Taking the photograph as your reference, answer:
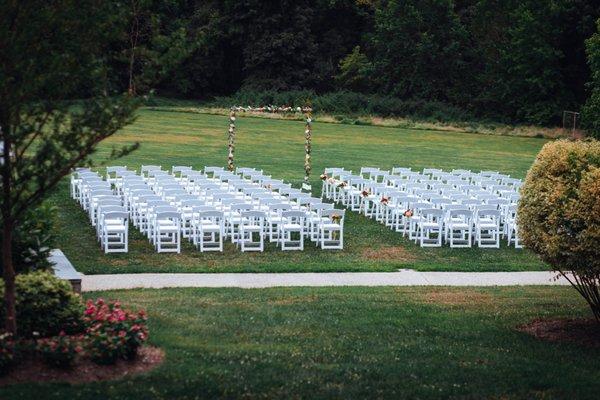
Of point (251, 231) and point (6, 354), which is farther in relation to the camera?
point (251, 231)

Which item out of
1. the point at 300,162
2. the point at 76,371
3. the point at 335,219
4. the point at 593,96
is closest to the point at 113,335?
the point at 76,371

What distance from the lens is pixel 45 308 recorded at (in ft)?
34.6

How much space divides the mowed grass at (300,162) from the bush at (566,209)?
629cm

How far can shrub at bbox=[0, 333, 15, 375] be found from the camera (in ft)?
30.9

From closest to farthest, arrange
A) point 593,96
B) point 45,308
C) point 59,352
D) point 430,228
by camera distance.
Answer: point 59,352 < point 45,308 < point 430,228 < point 593,96

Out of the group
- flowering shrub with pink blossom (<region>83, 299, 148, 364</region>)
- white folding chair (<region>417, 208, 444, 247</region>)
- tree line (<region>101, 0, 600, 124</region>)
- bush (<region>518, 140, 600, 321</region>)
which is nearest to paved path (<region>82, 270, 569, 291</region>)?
white folding chair (<region>417, 208, 444, 247</region>)

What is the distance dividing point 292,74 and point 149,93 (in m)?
72.6

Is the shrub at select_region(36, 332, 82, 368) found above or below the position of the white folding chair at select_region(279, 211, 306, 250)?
above

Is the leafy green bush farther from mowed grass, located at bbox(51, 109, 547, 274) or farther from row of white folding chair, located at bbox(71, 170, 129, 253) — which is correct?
row of white folding chair, located at bbox(71, 170, 129, 253)

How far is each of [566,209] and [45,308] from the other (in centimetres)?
670

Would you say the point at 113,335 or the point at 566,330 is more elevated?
the point at 113,335

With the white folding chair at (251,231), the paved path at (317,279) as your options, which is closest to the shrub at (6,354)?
the paved path at (317,279)

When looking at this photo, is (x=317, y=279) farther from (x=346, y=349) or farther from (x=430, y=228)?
(x=430, y=228)

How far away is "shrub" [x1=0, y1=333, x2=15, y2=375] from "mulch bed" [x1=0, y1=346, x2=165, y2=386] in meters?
0.08
